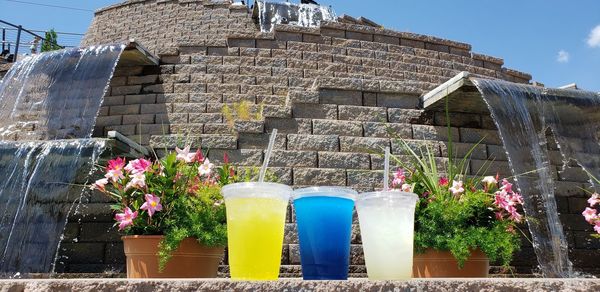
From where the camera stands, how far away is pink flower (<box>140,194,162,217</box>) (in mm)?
2385

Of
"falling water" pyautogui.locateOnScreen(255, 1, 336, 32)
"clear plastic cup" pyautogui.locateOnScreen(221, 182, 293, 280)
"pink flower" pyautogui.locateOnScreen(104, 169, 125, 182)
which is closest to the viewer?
"clear plastic cup" pyautogui.locateOnScreen(221, 182, 293, 280)

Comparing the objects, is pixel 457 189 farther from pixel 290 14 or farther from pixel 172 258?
pixel 290 14

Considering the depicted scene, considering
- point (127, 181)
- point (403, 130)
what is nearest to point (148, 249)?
point (127, 181)

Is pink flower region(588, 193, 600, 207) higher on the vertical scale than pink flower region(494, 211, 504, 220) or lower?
higher

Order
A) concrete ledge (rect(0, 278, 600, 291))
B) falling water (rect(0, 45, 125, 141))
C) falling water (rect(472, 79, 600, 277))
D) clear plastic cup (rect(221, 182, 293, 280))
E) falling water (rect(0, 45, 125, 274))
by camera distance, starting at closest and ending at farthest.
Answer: concrete ledge (rect(0, 278, 600, 291)) < clear plastic cup (rect(221, 182, 293, 280)) < falling water (rect(0, 45, 125, 274)) < falling water (rect(472, 79, 600, 277)) < falling water (rect(0, 45, 125, 141))

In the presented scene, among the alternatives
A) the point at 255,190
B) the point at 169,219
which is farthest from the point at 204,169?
the point at 255,190

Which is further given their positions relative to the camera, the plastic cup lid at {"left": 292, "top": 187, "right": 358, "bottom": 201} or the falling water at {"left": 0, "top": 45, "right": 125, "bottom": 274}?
the falling water at {"left": 0, "top": 45, "right": 125, "bottom": 274}

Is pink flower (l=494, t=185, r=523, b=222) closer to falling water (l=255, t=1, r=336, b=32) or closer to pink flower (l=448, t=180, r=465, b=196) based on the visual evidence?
pink flower (l=448, t=180, r=465, b=196)

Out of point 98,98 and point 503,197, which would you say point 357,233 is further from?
point 98,98

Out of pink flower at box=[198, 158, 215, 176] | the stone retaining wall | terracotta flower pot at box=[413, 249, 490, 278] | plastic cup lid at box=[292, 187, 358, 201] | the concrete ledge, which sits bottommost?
terracotta flower pot at box=[413, 249, 490, 278]

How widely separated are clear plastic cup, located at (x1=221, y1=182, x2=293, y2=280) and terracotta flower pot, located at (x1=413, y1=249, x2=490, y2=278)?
1.35 meters

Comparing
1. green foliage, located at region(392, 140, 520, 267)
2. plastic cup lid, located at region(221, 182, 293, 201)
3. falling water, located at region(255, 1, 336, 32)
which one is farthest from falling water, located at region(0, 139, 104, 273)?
falling water, located at region(255, 1, 336, 32)

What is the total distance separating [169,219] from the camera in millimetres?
2443

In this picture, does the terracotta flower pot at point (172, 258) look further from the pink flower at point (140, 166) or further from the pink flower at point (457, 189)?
the pink flower at point (457, 189)
